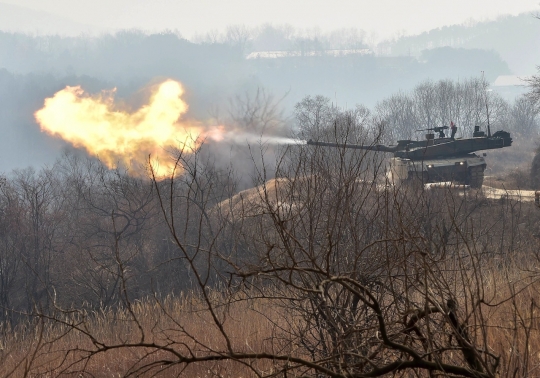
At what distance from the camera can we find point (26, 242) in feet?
94.4

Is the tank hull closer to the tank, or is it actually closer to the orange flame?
the tank

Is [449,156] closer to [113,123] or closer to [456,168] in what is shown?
[456,168]

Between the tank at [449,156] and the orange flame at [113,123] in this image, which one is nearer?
the tank at [449,156]

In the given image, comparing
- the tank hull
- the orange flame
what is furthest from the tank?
the orange flame

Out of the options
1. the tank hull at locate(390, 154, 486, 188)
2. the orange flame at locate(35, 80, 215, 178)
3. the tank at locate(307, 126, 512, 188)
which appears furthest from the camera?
the orange flame at locate(35, 80, 215, 178)

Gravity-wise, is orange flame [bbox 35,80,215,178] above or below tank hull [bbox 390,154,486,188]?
above

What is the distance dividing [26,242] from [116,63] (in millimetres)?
106377

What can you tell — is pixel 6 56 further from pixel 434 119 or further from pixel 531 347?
pixel 531 347

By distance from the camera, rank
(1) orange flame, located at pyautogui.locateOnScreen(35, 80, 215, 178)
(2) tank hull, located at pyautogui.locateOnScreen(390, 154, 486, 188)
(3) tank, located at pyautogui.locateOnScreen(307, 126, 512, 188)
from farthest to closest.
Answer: (1) orange flame, located at pyautogui.locateOnScreen(35, 80, 215, 178) → (3) tank, located at pyautogui.locateOnScreen(307, 126, 512, 188) → (2) tank hull, located at pyautogui.locateOnScreen(390, 154, 486, 188)

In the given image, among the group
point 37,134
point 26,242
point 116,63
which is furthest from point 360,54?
point 26,242

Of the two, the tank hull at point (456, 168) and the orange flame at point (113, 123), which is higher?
the orange flame at point (113, 123)

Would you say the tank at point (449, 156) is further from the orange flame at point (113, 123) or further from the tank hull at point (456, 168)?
the orange flame at point (113, 123)

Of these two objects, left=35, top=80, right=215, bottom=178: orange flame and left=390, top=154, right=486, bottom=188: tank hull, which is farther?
left=35, top=80, right=215, bottom=178: orange flame

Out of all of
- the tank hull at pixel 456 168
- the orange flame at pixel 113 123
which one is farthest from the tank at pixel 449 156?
the orange flame at pixel 113 123
